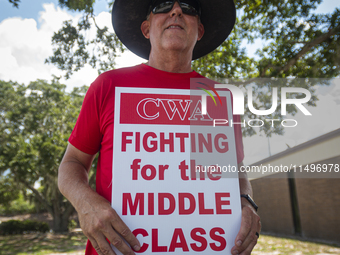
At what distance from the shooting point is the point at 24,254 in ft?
36.5

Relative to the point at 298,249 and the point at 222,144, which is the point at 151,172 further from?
the point at 298,249

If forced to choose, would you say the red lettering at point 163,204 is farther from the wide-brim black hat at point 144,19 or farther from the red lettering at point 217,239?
the wide-brim black hat at point 144,19

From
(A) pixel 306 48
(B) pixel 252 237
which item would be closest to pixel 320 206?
(A) pixel 306 48

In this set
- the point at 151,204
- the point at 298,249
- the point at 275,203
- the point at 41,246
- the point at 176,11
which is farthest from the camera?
the point at 275,203

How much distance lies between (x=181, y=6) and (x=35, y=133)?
1996 cm

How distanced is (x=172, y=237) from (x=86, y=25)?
23.7 ft

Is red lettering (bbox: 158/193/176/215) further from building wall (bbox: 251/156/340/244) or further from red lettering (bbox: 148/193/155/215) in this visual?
building wall (bbox: 251/156/340/244)

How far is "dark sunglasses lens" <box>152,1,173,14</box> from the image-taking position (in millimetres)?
1725

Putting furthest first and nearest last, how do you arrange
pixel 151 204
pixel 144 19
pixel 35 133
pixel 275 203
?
pixel 35 133, pixel 275 203, pixel 144 19, pixel 151 204

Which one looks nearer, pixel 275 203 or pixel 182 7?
pixel 182 7

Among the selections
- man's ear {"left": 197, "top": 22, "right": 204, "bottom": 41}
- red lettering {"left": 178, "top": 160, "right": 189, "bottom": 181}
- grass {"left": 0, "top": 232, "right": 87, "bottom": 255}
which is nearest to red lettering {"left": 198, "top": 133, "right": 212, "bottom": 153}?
red lettering {"left": 178, "top": 160, "right": 189, "bottom": 181}

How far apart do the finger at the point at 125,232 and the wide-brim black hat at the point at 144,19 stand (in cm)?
151

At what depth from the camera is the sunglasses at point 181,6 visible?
5.66 feet

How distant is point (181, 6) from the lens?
1.72 meters
